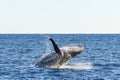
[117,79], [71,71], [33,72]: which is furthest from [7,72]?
[117,79]

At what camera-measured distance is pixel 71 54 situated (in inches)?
1913


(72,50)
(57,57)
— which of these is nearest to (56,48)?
(57,57)

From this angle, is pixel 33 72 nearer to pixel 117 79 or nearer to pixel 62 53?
pixel 62 53

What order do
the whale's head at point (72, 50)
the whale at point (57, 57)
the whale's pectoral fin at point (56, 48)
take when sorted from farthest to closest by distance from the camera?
the whale's head at point (72, 50) → the whale at point (57, 57) → the whale's pectoral fin at point (56, 48)

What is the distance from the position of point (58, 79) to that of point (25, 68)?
8468 millimetres

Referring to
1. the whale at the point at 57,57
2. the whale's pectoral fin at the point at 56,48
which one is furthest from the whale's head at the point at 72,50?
the whale's pectoral fin at the point at 56,48

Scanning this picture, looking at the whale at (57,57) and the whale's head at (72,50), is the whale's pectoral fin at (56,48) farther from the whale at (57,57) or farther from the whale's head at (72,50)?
the whale's head at (72,50)

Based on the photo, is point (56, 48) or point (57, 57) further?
point (57, 57)

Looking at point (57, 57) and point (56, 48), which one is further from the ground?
point (56, 48)

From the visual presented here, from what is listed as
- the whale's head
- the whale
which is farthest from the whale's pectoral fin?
the whale's head

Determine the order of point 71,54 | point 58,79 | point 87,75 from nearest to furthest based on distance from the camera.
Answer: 1. point 58,79
2. point 87,75
3. point 71,54

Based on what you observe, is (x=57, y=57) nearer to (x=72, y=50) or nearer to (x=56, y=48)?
(x=56, y=48)

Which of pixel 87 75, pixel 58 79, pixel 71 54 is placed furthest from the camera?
pixel 71 54

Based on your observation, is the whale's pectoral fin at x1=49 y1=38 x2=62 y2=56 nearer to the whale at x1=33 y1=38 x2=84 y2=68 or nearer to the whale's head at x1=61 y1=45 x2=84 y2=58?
the whale at x1=33 y1=38 x2=84 y2=68
